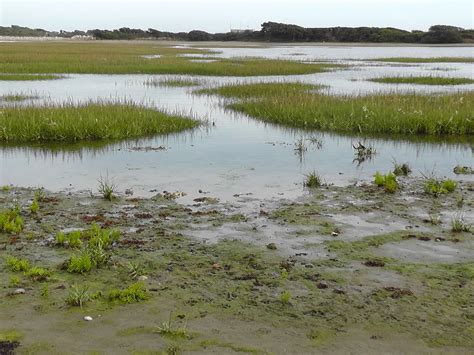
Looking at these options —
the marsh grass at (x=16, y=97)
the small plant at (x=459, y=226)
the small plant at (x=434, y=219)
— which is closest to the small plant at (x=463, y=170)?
the small plant at (x=434, y=219)

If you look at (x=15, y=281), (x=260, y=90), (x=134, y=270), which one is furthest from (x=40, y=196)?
(x=260, y=90)

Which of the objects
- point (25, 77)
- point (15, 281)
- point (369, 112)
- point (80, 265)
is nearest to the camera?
point (15, 281)

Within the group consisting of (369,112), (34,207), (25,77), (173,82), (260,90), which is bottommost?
(34,207)

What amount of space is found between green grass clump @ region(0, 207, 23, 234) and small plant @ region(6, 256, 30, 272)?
1.28m

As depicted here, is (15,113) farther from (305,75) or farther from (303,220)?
(305,75)

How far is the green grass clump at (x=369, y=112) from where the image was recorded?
17.2m

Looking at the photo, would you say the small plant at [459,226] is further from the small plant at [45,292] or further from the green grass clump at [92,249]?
the small plant at [45,292]

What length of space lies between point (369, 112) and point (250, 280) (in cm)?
1364

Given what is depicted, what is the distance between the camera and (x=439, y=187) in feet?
32.8

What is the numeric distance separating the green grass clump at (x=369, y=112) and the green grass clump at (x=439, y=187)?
7.22 metres

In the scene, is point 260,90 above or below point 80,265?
above

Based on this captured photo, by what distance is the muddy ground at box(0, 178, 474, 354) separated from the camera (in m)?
4.89

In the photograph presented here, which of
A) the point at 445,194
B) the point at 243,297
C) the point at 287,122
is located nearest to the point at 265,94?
the point at 287,122

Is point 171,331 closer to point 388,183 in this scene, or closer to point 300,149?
point 388,183
